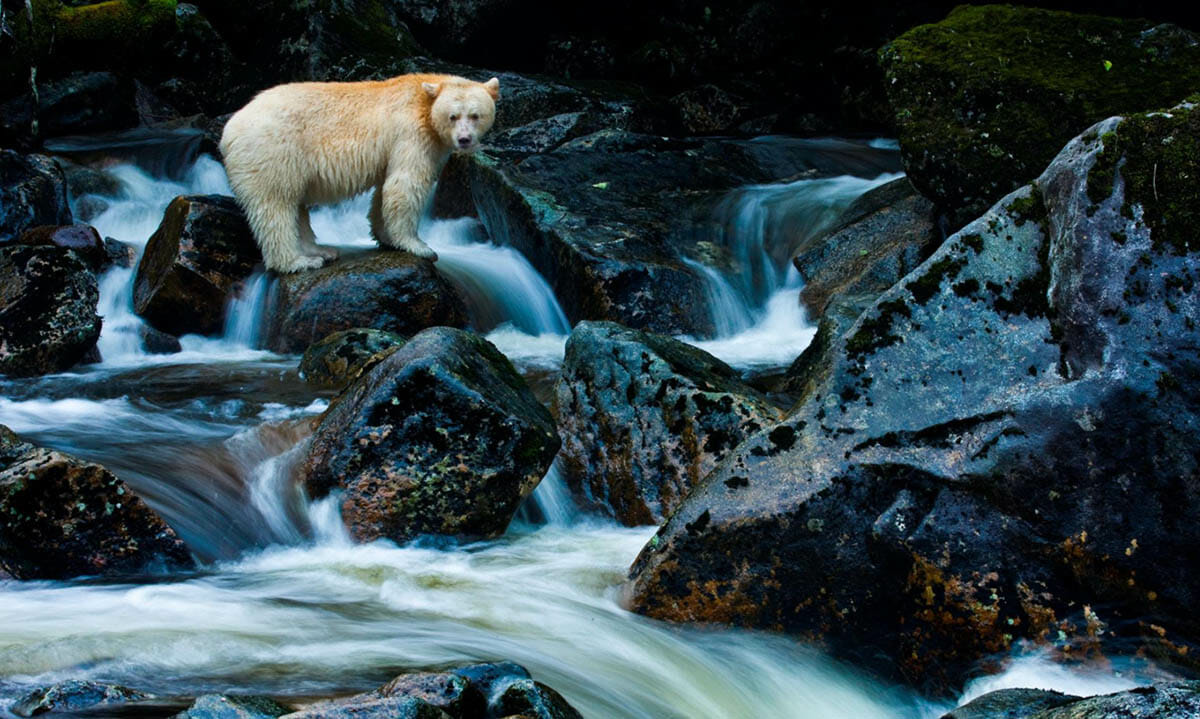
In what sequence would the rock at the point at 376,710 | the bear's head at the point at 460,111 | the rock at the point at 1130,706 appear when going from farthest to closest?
the bear's head at the point at 460,111
the rock at the point at 376,710
the rock at the point at 1130,706

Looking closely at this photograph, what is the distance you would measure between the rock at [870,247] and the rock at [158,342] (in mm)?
5663

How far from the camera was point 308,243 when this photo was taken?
9.88 metres

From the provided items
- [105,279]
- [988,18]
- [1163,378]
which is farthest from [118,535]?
[988,18]

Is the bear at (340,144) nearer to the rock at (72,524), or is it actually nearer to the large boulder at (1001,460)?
the rock at (72,524)

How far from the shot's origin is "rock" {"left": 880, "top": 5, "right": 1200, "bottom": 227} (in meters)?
8.12

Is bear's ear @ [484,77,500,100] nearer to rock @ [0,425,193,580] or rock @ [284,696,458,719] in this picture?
rock @ [0,425,193,580]

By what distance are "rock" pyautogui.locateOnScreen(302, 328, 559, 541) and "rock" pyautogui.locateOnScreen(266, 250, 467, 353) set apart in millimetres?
3769

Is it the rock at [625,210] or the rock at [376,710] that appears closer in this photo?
the rock at [376,710]

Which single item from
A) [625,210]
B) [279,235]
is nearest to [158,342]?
[279,235]

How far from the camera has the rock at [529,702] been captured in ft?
9.81

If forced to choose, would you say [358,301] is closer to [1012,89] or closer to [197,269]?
[197,269]

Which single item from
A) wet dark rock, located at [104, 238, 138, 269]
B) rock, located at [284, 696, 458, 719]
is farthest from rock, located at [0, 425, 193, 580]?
→ wet dark rock, located at [104, 238, 138, 269]

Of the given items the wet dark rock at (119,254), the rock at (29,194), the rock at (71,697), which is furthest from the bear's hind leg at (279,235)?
the rock at (71,697)

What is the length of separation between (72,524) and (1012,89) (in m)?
7.18
